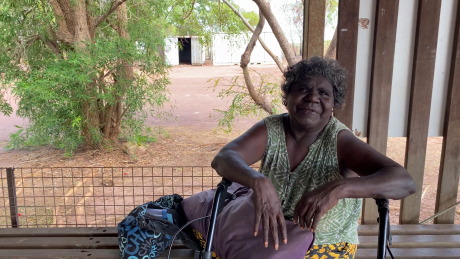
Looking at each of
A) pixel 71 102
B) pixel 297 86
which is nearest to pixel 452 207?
pixel 297 86

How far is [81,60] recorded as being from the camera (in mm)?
5324

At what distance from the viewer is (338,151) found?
187cm

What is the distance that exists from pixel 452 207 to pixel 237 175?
2.01 m

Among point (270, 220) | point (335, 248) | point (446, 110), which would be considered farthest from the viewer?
point (446, 110)

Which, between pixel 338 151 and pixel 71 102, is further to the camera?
pixel 71 102

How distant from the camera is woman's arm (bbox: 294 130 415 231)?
1.44 metres

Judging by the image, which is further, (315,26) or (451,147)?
(451,147)

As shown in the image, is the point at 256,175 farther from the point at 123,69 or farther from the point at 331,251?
the point at 123,69

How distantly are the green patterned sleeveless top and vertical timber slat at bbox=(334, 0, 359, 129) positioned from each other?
67cm

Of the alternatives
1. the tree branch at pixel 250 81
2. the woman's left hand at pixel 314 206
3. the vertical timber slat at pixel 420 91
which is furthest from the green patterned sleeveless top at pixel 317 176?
the tree branch at pixel 250 81

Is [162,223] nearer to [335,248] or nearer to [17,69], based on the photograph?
[335,248]

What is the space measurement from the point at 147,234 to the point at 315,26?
5.83 ft

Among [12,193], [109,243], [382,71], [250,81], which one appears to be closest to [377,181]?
[382,71]

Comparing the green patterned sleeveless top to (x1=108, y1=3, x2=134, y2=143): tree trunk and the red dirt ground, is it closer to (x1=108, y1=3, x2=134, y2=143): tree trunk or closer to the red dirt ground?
the red dirt ground
